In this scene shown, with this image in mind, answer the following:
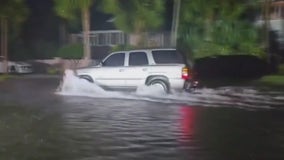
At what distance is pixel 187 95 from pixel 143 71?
168cm

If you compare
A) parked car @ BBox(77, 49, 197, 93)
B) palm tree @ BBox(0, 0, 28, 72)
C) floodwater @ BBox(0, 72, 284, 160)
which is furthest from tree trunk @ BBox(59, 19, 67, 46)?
parked car @ BBox(77, 49, 197, 93)

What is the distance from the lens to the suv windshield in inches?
865

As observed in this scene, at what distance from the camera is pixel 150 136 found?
41.4 ft

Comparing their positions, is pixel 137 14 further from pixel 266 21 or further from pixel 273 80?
pixel 273 80

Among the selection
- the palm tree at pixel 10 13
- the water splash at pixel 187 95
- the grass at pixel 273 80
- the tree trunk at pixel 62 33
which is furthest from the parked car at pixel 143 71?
the tree trunk at pixel 62 33

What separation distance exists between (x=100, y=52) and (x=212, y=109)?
36.7m

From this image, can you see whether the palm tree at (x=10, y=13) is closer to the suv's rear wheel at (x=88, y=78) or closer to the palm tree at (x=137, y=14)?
the palm tree at (x=137, y=14)

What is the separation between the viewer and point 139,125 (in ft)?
47.2

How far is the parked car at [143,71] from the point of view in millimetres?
21859

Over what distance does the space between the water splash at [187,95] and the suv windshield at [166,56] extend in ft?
3.03

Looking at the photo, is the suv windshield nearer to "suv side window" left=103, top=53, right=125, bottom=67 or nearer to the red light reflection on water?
"suv side window" left=103, top=53, right=125, bottom=67

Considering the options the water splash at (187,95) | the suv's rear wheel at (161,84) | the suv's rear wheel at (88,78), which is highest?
the suv's rear wheel at (88,78)

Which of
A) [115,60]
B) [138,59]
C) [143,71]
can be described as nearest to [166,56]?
[143,71]

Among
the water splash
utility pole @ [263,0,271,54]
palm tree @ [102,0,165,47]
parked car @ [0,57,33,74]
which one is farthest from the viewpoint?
parked car @ [0,57,33,74]
